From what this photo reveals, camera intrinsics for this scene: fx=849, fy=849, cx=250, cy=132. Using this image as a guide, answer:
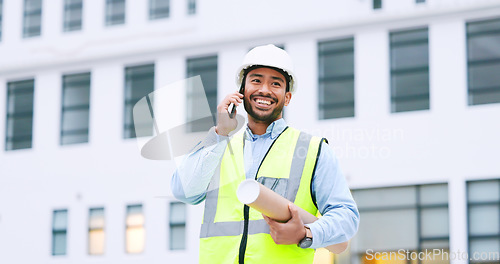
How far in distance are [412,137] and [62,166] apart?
10514mm

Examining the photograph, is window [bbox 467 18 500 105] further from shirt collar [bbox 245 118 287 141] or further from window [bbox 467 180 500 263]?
shirt collar [bbox 245 118 287 141]

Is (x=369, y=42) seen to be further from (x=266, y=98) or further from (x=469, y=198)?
(x=266, y=98)

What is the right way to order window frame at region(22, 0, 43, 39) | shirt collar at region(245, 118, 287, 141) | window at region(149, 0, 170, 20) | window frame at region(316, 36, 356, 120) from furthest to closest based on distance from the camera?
window frame at region(22, 0, 43, 39), window at region(149, 0, 170, 20), window frame at region(316, 36, 356, 120), shirt collar at region(245, 118, 287, 141)

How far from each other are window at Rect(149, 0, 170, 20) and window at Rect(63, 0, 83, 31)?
2.60 meters

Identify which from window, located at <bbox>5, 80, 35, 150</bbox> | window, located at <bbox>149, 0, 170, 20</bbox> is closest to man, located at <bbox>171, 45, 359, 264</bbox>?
window, located at <bbox>149, 0, 170, 20</bbox>

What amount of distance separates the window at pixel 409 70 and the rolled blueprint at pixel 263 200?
17.7 meters

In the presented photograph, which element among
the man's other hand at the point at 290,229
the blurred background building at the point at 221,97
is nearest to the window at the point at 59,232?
the blurred background building at the point at 221,97

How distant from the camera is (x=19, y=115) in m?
26.1

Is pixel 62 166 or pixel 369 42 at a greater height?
pixel 369 42

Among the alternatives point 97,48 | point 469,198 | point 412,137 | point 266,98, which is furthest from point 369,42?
point 266,98

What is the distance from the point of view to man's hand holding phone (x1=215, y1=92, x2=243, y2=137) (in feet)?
13.0

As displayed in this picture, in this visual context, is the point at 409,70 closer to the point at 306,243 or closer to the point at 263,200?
the point at 306,243

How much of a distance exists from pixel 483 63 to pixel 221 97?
6.75 m

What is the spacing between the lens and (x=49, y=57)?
2573 cm
